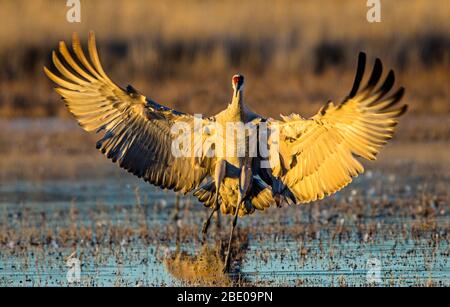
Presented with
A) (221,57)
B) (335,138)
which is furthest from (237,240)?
(221,57)

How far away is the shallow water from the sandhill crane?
0.51 m

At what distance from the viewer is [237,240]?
10.7 meters

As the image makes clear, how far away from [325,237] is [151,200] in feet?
10.7

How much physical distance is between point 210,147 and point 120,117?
0.86 m

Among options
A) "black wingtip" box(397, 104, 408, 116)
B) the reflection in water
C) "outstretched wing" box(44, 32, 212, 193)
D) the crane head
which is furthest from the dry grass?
"black wingtip" box(397, 104, 408, 116)

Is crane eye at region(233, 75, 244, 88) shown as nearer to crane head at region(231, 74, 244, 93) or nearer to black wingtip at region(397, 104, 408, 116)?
crane head at region(231, 74, 244, 93)

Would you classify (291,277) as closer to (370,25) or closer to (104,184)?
(104,184)

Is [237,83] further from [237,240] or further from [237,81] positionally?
[237,240]

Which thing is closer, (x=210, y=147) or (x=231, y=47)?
(x=210, y=147)

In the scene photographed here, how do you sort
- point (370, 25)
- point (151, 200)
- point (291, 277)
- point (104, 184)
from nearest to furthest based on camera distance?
point (291, 277)
point (151, 200)
point (104, 184)
point (370, 25)
